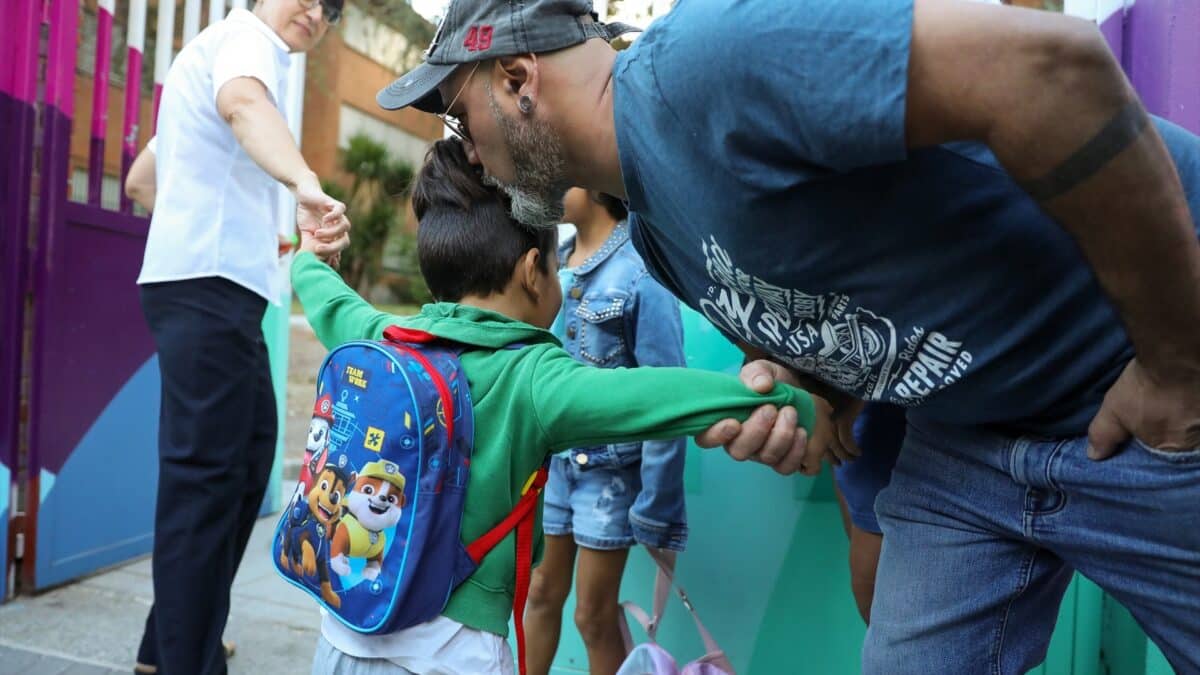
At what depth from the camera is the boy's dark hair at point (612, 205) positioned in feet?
9.04

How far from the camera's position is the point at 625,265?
2631 mm

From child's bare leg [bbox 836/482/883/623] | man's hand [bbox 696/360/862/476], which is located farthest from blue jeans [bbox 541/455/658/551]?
man's hand [bbox 696/360/862/476]

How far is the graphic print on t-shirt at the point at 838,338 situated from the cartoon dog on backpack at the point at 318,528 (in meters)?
0.70

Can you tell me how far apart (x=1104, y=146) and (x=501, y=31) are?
90cm

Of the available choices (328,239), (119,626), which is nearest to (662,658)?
(328,239)

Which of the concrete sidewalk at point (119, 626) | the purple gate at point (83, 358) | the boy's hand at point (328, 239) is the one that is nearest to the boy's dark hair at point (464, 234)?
the boy's hand at point (328, 239)

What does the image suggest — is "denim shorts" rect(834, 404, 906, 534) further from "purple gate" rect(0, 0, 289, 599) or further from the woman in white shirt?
"purple gate" rect(0, 0, 289, 599)

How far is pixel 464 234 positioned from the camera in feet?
6.05

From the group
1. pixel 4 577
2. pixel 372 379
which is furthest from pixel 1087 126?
pixel 4 577

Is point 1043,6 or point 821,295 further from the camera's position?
point 1043,6

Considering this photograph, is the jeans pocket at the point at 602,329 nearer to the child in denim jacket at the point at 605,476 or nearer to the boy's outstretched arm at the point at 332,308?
the child in denim jacket at the point at 605,476

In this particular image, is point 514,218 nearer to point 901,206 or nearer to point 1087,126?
point 901,206

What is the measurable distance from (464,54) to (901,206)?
2.48 feet

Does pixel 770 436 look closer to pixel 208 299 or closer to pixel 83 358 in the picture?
pixel 208 299
